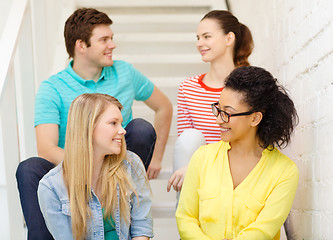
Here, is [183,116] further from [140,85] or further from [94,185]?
[94,185]

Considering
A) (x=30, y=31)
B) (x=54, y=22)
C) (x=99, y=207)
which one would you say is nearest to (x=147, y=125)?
(x=99, y=207)

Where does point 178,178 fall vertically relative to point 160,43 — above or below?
below

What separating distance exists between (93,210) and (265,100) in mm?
737

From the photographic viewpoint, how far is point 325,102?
1.66 metres

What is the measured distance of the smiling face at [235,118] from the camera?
5.59 feet

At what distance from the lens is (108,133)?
1.79 m

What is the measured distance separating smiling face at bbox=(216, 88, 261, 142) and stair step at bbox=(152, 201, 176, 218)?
779mm

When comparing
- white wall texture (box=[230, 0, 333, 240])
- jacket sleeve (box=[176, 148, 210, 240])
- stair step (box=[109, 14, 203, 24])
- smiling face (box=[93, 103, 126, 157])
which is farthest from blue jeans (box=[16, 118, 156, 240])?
stair step (box=[109, 14, 203, 24])

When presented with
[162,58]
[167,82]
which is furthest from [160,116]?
[162,58]

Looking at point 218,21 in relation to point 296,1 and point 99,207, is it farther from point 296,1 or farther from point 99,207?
point 99,207

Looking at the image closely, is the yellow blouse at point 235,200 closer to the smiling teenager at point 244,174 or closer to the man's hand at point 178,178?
the smiling teenager at point 244,174

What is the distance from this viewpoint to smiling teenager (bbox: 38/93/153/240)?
5.71 feet

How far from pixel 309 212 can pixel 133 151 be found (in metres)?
0.77

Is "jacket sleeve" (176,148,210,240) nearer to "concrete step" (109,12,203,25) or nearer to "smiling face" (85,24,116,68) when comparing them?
"smiling face" (85,24,116,68)
